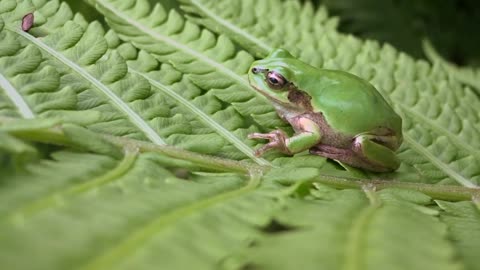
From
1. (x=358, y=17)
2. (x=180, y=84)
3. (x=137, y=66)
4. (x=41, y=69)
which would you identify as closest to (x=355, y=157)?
(x=180, y=84)

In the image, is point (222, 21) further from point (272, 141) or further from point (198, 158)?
point (198, 158)

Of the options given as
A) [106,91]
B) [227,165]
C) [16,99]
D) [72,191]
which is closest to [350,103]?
[227,165]

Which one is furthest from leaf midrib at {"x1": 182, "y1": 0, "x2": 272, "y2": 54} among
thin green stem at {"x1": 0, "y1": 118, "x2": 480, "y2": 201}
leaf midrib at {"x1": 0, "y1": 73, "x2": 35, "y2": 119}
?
leaf midrib at {"x1": 0, "y1": 73, "x2": 35, "y2": 119}

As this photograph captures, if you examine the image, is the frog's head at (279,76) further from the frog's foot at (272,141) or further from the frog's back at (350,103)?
the frog's foot at (272,141)

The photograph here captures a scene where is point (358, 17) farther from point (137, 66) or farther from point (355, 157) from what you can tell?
point (137, 66)

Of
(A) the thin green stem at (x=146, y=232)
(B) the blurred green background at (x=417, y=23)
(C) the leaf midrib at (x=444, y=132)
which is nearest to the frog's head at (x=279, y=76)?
(C) the leaf midrib at (x=444, y=132)
